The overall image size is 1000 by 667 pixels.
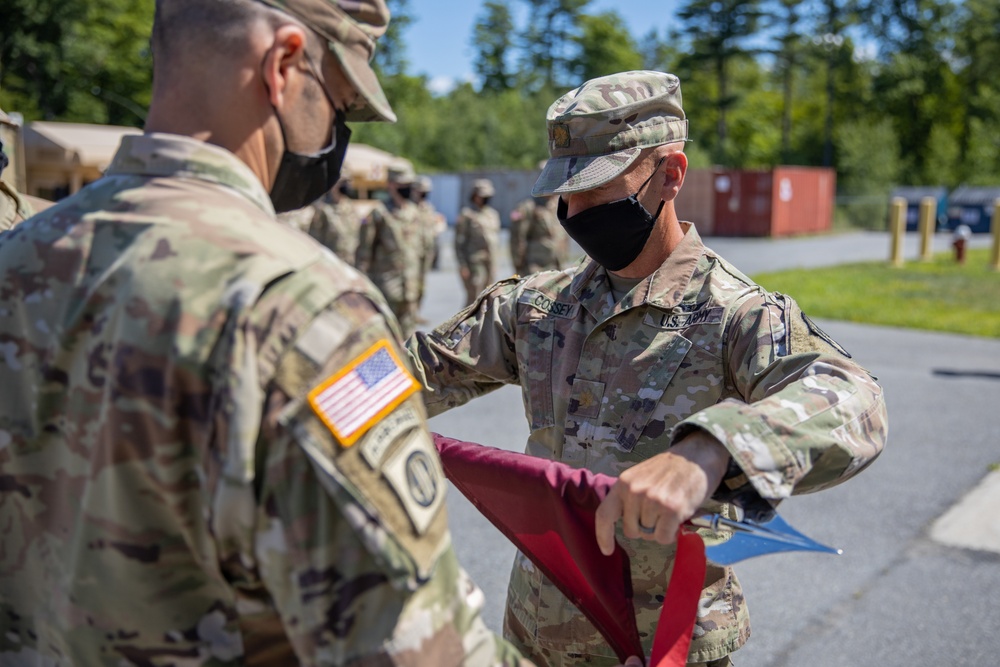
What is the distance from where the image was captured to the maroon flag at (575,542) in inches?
64.7

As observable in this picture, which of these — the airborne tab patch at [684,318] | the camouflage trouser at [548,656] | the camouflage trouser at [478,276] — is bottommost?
the camouflage trouser at [478,276]

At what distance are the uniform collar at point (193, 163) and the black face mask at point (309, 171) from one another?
65mm

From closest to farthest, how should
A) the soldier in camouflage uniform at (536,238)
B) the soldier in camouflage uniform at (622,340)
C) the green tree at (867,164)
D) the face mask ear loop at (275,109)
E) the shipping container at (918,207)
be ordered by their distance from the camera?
1. the face mask ear loop at (275,109)
2. the soldier in camouflage uniform at (622,340)
3. the soldier in camouflage uniform at (536,238)
4. the shipping container at (918,207)
5. the green tree at (867,164)

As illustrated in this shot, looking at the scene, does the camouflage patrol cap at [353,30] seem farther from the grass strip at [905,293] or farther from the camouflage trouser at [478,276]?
the grass strip at [905,293]

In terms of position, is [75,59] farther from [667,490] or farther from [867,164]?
[667,490]

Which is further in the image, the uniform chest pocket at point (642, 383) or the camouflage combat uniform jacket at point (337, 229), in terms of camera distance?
the camouflage combat uniform jacket at point (337, 229)

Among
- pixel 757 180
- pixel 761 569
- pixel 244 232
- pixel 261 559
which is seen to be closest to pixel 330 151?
pixel 244 232

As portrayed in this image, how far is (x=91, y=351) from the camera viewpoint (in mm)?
1126

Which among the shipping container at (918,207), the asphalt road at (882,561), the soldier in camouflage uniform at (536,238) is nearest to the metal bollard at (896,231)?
the soldier in camouflage uniform at (536,238)

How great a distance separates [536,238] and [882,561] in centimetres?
898

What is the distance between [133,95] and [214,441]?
123ft

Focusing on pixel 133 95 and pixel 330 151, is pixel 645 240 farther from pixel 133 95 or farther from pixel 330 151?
pixel 133 95

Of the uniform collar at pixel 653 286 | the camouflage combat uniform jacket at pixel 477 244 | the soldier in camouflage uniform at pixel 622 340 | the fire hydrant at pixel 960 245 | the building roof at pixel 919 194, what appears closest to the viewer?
the soldier in camouflage uniform at pixel 622 340

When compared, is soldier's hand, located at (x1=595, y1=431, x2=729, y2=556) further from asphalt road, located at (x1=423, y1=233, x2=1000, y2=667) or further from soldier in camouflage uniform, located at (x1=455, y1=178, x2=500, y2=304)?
soldier in camouflage uniform, located at (x1=455, y1=178, x2=500, y2=304)
